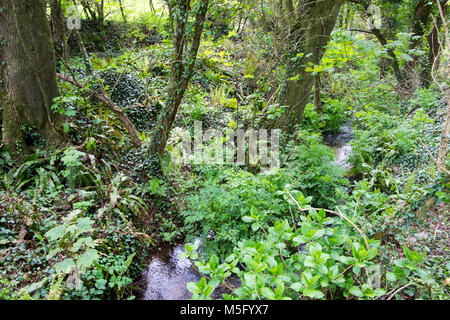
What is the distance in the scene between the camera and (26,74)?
13.2 ft

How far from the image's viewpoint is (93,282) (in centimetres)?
272

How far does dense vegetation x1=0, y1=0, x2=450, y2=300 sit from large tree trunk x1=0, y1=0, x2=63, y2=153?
0.02 meters

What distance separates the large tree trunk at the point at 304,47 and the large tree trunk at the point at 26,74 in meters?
3.94

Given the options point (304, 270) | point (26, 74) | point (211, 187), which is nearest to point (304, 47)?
point (211, 187)

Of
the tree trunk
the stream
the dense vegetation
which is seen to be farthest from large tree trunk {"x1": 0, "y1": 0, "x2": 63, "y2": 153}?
the stream

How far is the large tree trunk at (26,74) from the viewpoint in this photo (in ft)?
12.6

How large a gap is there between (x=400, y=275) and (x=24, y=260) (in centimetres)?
341

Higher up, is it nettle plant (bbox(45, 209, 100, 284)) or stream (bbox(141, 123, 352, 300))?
nettle plant (bbox(45, 209, 100, 284))

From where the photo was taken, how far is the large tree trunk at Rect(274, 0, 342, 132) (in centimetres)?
497

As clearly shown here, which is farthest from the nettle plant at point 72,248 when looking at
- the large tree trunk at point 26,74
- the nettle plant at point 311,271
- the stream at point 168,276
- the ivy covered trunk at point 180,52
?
the ivy covered trunk at point 180,52

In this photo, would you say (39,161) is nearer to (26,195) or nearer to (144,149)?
(26,195)

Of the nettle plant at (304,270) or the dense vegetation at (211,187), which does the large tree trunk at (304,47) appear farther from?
the nettle plant at (304,270)

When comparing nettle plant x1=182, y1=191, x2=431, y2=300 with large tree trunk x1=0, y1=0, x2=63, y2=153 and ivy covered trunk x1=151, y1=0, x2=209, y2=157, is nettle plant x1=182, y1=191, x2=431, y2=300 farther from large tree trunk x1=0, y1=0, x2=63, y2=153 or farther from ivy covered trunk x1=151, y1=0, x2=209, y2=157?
large tree trunk x1=0, y1=0, x2=63, y2=153
